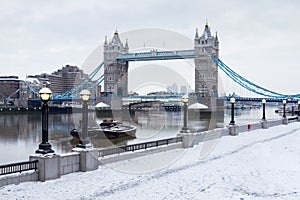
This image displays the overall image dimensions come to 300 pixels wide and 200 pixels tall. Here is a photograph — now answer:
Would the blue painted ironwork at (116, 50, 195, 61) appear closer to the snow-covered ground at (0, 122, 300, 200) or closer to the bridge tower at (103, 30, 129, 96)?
the bridge tower at (103, 30, 129, 96)

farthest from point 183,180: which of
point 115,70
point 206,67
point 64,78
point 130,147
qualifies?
point 64,78

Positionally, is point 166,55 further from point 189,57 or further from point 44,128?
point 44,128

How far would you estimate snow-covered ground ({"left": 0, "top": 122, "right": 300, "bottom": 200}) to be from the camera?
32.2ft

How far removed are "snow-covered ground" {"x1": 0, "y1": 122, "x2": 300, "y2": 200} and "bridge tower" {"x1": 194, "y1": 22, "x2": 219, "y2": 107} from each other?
88.8 metres

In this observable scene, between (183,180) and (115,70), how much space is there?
398ft

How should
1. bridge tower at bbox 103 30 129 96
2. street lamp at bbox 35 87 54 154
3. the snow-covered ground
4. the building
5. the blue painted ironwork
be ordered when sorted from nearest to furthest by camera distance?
the snow-covered ground < street lamp at bbox 35 87 54 154 < the blue painted ironwork < bridge tower at bbox 103 30 129 96 < the building

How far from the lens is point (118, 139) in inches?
1395

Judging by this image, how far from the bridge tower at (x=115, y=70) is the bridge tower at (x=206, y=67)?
27.3 meters

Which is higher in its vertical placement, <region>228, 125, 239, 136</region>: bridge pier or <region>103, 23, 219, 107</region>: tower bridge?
<region>103, 23, 219, 107</region>: tower bridge

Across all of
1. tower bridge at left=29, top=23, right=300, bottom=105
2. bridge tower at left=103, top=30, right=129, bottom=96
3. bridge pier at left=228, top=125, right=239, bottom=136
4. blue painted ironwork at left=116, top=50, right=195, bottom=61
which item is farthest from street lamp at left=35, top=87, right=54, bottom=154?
bridge tower at left=103, top=30, right=129, bottom=96

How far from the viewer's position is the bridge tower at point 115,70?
12925 cm

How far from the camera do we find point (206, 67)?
116062 mm

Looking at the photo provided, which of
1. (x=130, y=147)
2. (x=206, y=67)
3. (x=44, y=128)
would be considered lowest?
(x=130, y=147)

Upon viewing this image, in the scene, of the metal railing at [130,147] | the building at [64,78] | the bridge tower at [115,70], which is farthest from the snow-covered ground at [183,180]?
the building at [64,78]
